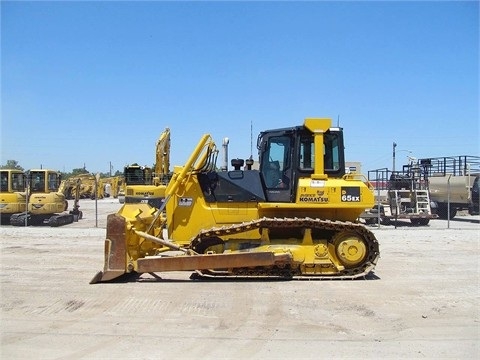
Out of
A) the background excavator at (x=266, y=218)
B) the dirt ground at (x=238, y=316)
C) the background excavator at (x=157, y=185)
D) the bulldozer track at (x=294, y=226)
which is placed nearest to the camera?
the dirt ground at (x=238, y=316)

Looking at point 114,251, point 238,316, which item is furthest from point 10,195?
point 238,316

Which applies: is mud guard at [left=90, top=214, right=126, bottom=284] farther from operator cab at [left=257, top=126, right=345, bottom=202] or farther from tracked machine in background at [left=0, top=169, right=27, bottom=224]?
tracked machine in background at [left=0, top=169, right=27, bottom=224]

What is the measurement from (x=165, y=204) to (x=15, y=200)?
50.8 ft

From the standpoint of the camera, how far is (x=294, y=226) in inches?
→ 359

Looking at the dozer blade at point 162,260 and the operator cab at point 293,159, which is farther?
the operator cab at point 293,159

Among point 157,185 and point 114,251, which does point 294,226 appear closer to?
point 114,251

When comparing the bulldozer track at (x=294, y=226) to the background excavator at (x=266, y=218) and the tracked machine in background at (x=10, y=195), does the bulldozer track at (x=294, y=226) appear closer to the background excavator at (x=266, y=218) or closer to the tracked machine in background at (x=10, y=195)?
the background excavator at (x=266, y=218)

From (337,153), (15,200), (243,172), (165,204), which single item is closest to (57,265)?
(165,204)

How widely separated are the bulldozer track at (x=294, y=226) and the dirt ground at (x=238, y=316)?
26cm

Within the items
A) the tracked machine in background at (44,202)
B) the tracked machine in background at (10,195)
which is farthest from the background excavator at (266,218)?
the tracked machine in background at (10,195)

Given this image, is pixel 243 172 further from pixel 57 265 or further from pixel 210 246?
pixel 57 265

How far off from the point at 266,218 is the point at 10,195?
56.6 feet

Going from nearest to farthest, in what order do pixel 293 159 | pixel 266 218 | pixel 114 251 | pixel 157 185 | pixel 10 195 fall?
pixel 114 251, pixel 266 218, pixel 293 159, pixel 157 185, pixel 10 195

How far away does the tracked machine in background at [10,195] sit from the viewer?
71.7 feet
